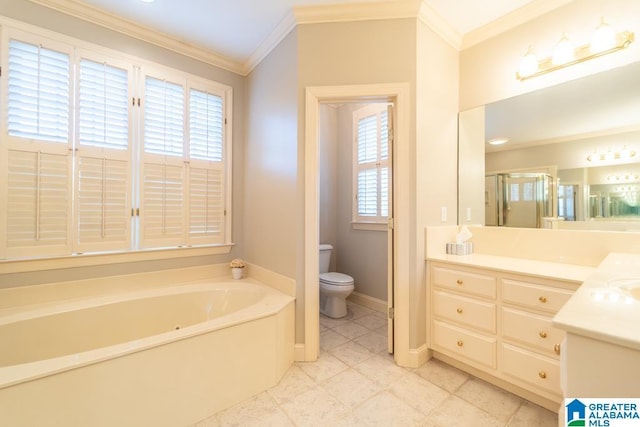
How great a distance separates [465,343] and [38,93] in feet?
11.4

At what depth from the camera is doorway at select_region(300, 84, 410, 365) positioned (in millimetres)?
1923

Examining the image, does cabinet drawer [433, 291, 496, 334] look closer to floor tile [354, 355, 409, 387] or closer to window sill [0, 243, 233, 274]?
floor tile [354, 355, 409, 387]

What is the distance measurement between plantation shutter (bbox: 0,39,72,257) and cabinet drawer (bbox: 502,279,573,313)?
3.10 metres

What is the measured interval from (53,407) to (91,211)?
139 centimetres

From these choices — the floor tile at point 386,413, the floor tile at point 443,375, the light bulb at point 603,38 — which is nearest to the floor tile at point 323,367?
the floor tile at point 386,413

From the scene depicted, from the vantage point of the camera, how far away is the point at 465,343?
5.92 feet

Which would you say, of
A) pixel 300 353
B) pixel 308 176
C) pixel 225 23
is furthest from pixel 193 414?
pixel 225 23

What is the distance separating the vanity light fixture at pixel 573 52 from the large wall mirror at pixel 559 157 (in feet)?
0.44

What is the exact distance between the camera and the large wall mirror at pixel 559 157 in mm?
1596

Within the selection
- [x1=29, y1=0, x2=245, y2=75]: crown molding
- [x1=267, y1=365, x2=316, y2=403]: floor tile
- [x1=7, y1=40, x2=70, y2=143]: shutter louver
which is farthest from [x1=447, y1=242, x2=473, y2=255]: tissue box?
[x1=7, y1=40, x2=70, y2=143]: shutter louver

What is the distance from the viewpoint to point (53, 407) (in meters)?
1.13

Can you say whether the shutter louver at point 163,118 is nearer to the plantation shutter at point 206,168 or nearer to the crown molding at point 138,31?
the plantation shutter at point 206,168

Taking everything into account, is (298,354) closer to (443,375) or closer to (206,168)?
(443,375)

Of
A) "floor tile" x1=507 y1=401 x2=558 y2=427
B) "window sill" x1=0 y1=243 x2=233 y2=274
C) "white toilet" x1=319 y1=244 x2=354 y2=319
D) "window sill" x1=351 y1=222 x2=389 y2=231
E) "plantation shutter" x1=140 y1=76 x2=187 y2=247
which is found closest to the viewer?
"floor tile" x1=507 y1=401 x2=558 y2=427
